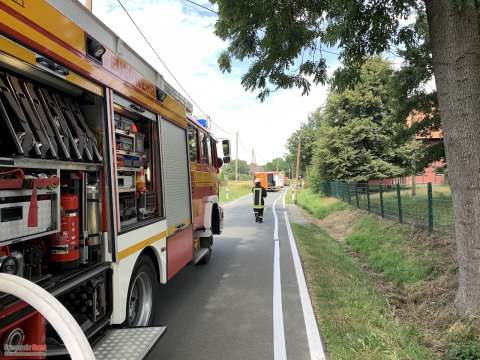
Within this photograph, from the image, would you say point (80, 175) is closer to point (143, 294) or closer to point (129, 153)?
point (129, 153)

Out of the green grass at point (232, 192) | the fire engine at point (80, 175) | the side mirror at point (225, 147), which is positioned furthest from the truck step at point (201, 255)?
the green grass at point (232, 192)

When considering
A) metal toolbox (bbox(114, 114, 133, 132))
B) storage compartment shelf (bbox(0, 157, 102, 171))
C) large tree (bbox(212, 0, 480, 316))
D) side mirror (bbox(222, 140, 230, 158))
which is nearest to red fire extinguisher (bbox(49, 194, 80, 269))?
storage compartment shelf (bbox(0, 157, 102, 171))

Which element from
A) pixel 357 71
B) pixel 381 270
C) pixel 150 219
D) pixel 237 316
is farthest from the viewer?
pixel 381 270

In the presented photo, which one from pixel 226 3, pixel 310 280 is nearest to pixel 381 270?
pixel 310 280

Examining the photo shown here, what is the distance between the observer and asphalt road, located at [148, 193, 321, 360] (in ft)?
14.3

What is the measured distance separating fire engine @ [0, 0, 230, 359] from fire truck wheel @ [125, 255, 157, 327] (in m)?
0.01

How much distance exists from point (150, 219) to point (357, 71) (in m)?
4.32

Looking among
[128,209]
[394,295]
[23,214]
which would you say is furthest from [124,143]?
[394,295]

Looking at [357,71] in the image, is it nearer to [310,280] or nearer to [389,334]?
[310,280]

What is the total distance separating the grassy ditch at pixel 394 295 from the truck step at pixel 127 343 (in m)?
1.85

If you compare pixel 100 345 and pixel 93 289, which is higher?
pixel 93 289

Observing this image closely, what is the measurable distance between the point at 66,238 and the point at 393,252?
24.5 ft

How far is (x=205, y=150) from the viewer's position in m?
8.54

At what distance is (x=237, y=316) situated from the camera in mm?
5430
